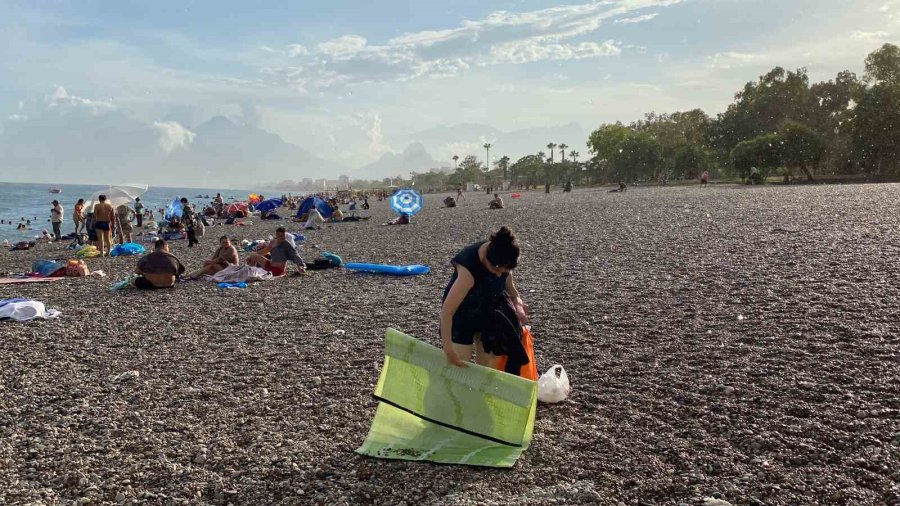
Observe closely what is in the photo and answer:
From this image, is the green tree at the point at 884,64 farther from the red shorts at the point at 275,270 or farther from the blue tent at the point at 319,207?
the red shorts at the point at 275,270

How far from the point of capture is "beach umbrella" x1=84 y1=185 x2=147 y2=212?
1983 centimetres

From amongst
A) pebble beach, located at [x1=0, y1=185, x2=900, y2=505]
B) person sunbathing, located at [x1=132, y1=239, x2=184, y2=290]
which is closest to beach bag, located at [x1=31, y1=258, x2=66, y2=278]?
pebble beach, located at [x1=0, y1=185, x2=900, y2=505]

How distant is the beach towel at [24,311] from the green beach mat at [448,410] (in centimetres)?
779

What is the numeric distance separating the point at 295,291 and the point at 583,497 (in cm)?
894

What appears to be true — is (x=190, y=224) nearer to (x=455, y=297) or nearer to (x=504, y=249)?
(x=455, y=297)

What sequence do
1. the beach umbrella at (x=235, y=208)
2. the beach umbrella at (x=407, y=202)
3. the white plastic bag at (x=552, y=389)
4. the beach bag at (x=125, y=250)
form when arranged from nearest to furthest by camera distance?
the white plastic bag at (x=552, y=389), the beach bag at (x=125, y=250), the beach umbrella at (x=407, y=202), the beach umbrella at (x=235, y=208)

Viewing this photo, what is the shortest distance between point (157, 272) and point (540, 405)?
9.78m

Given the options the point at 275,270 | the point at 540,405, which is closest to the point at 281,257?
the point at 275,270

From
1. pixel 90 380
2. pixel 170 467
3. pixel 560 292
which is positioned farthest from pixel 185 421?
pixel 560 292

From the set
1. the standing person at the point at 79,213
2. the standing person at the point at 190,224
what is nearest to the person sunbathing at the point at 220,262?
the standing person at the point at 190,224

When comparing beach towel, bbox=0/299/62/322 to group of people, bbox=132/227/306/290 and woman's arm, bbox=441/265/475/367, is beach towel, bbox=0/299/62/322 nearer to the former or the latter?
group of people, bbox=132/227/306/290

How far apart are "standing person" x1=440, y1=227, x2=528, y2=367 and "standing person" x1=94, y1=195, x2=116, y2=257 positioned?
53.3 feet

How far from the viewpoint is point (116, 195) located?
20.4m

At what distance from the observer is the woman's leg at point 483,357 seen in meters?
4.81
